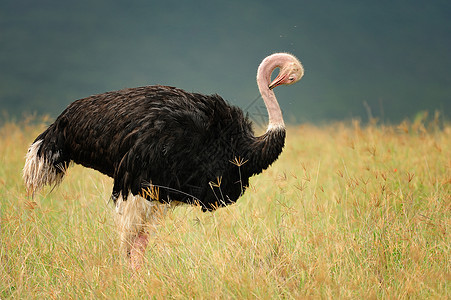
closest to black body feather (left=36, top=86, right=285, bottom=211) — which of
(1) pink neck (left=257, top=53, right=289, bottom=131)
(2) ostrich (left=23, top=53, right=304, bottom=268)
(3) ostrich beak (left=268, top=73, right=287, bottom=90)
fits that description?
(2) ostrich (left=23, top=53, right=304, bottom=268)

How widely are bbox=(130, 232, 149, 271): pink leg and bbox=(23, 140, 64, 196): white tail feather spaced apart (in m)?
1.15

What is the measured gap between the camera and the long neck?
514 cm

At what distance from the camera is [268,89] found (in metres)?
Result: 5.26

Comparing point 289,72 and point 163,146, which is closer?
point 163,146

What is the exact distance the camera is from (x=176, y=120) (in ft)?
16.1

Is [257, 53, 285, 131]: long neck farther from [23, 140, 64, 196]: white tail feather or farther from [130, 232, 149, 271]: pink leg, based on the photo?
[23, 140, 64, 196]: white tail feather

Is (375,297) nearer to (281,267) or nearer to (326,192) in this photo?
(281,267)

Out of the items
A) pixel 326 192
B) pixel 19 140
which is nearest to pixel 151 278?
pixel 326 192

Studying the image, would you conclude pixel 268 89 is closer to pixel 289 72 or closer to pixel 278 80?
pixel 278 80

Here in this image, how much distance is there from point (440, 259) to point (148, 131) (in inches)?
102

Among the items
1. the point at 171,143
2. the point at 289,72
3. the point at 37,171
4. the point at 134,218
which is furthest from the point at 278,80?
the point at 37,171

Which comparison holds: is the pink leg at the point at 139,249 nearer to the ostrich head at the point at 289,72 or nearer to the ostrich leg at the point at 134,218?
the ostrich leg at the point at 134,218

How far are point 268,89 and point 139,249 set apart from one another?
1892 mm

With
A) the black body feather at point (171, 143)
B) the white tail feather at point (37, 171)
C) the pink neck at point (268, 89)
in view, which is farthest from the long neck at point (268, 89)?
the white tail feather at point (37, 171)
